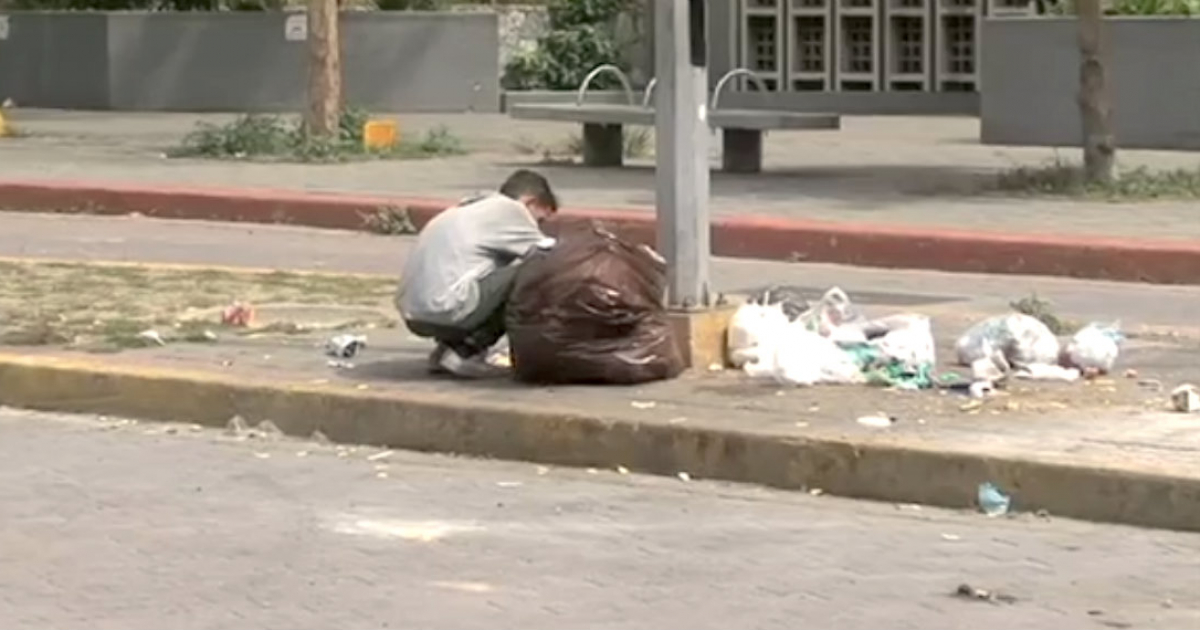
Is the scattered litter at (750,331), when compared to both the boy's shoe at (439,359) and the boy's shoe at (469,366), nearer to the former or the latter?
the boy's shoe at (469,366)

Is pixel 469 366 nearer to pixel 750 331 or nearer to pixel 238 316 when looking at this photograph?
pixel 750 331

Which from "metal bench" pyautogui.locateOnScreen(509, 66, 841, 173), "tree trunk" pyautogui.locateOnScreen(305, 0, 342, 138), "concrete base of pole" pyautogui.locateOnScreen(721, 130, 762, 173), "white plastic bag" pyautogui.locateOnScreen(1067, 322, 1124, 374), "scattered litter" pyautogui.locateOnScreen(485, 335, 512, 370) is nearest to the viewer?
"white plastic bag" pyautogui.locateOnScreen(1067, 322, 1124, 374)

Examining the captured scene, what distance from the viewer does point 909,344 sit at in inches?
391

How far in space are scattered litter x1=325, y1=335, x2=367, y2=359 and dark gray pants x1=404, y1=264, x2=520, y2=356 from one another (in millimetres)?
681

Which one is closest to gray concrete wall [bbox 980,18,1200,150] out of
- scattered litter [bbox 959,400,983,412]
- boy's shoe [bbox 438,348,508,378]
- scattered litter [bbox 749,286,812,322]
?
scattered litter [bbox 749,286,812,322]

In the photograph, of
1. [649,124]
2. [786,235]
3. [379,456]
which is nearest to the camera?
[379,456]

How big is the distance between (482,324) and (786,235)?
21.8 ft

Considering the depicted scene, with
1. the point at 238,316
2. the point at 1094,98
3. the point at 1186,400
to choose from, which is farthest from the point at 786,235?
the point at 1186,400

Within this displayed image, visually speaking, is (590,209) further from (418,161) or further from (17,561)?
(17,561)

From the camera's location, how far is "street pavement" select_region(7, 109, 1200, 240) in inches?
689

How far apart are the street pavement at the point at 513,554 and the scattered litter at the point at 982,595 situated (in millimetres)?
28

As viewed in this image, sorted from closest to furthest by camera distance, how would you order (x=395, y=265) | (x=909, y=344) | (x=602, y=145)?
1. (x=909, y=344)
2. (x=395, y=265)
3. (x=602, y=145)

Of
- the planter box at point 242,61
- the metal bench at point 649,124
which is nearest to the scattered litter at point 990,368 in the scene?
the metal bench at point 649,124

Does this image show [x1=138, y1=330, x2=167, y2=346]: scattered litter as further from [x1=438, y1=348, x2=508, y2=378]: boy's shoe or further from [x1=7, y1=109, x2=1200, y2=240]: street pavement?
[x1=7, y1=109, x2=1200, y2=240]: street pavement
